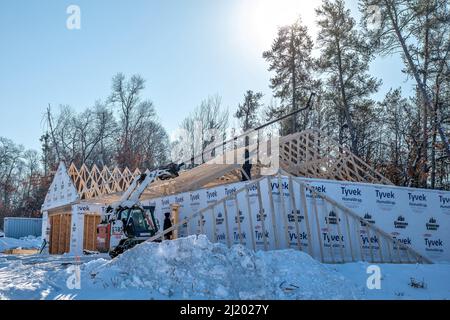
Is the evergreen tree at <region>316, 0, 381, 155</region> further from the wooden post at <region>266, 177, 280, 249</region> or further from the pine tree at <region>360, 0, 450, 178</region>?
the wooden post at <region>266, 177, 280, 249</region>

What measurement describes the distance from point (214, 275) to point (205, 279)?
19 centimetres

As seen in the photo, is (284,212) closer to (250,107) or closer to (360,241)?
(360,241)

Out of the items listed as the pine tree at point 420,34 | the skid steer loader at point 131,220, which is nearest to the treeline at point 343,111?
the pine tree at point 420,34

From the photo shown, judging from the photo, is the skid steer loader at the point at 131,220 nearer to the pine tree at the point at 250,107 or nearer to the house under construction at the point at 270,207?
the house under construction at the point at 270,207

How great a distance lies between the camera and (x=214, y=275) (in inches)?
303

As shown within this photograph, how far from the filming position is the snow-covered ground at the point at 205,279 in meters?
7.14

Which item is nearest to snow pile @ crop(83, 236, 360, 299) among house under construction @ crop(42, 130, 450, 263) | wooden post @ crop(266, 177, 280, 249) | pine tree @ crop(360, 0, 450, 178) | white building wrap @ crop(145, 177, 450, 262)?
wooden post @ crop(266, 177, 280, 249)

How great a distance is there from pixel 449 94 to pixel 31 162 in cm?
4254

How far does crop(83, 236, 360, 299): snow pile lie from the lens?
287 inches

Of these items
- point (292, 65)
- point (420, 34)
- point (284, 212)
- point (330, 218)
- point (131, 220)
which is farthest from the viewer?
point (292, 65)

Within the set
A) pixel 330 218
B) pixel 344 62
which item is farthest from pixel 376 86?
pixel 330 218

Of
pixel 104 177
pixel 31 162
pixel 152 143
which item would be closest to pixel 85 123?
pixel 152 143

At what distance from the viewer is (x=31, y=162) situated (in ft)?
164
